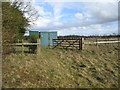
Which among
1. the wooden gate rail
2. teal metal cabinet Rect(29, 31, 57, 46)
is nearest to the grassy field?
the wooden gate rail

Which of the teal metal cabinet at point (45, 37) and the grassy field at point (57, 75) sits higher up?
the teal metal cabinet at point (45, 37)

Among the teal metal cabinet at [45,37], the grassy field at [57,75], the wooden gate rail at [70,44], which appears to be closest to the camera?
the grassy field at [57,75]

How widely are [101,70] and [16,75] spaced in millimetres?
5835

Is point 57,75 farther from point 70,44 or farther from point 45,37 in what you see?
point 45,37

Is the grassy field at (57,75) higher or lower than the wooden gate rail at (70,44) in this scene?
lower

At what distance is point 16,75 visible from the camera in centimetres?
736

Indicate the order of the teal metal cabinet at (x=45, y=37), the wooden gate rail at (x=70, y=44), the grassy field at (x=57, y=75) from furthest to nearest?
the teal metal cabinet at (x=45, y=37)
the wooden gate rail at (x=70, y=44)
the grassy field at (x=57, y=75)

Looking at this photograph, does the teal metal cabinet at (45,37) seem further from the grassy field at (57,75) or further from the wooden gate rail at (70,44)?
the grassy field at (57,75)

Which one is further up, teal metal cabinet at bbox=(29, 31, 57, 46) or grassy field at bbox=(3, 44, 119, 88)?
teal metal cabinet at bbox=(29, 31, 57, 46)

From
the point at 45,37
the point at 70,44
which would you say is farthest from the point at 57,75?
the point at 45,37

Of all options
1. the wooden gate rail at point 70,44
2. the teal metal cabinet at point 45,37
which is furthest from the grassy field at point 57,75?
the teal metal cabinet at point 45,37

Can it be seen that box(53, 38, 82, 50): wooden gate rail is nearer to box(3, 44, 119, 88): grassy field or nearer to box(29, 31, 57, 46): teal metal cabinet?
box(29, 31, 57, 46): teal metal cabinet

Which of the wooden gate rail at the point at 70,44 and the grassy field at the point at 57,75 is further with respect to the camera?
the wooden gate rail at the point at 70,44

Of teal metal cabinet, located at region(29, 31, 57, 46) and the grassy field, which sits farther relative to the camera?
teal metal cabinet, located at region(29, 31, 57, 46)
